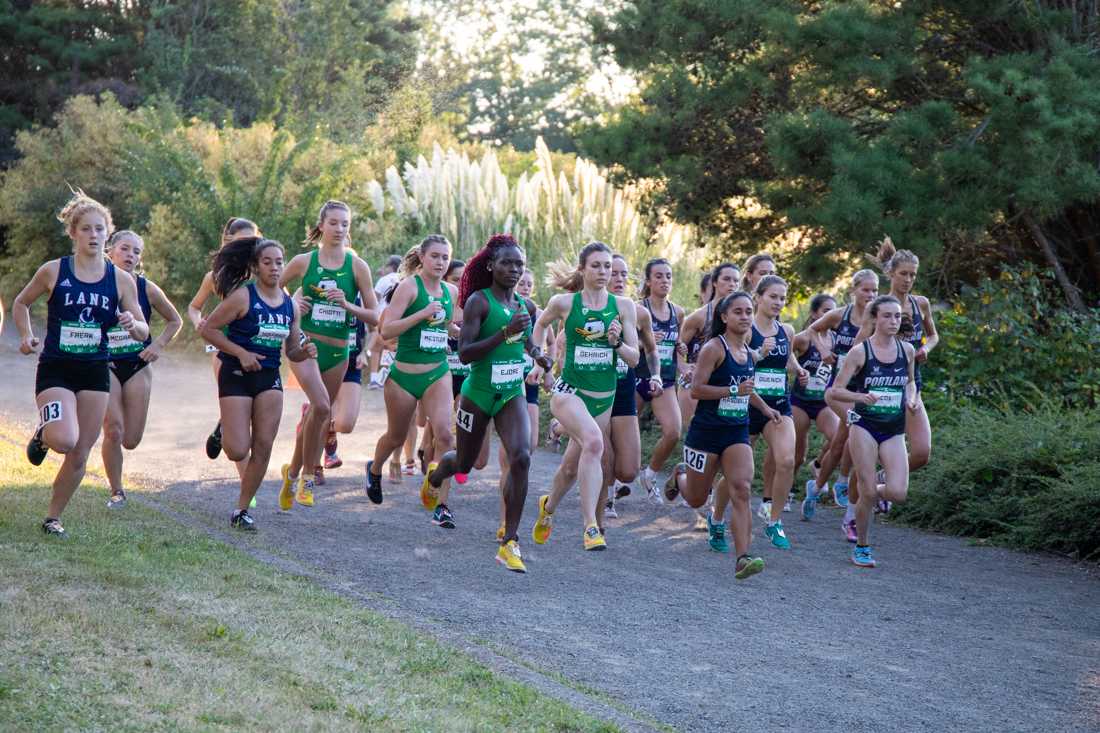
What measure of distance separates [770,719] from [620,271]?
5919mm

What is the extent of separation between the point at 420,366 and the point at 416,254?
45.9 inches

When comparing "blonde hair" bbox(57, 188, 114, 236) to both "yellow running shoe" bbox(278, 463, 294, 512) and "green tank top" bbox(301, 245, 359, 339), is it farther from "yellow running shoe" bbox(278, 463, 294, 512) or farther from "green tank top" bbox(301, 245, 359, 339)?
"yellow running shoe" bbox(278, 463, 294, 512)

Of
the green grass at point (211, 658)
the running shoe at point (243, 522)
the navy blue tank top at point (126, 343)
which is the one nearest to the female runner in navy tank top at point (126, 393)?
the navy blue tank top at point (126, 343)

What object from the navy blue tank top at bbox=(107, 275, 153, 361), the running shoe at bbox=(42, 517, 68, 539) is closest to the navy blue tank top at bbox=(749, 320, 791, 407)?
the navy blue tank top at bbox=(107, 275, 153, 361)

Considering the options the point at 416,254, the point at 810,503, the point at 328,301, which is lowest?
the point at 810,503

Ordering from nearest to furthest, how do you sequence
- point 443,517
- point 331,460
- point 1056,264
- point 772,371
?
point 443,517
point 772,371
point 331,460
point 1056,264

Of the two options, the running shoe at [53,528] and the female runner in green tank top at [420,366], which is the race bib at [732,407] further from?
the running shoe at [53,528]

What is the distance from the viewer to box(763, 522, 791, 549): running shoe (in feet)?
33.4

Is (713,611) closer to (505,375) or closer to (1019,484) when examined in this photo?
(505,375)

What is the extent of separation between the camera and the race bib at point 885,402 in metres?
9.45

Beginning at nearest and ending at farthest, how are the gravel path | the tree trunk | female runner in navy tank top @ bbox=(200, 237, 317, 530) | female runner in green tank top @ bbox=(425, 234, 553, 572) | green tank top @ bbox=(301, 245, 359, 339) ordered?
the gravel path, female runner in green tank top @ bbox=(425, 234, 553, 572), female runner in navy tank top @ bbox=(200, 237, 317, 530), green tank top @ bbox=(301, 245, 359, 339), the tree trunk

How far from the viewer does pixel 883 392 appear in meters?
9.45

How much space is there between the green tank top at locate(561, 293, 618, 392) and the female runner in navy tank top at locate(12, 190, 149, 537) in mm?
2771

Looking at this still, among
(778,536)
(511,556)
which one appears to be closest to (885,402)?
(778,536)
